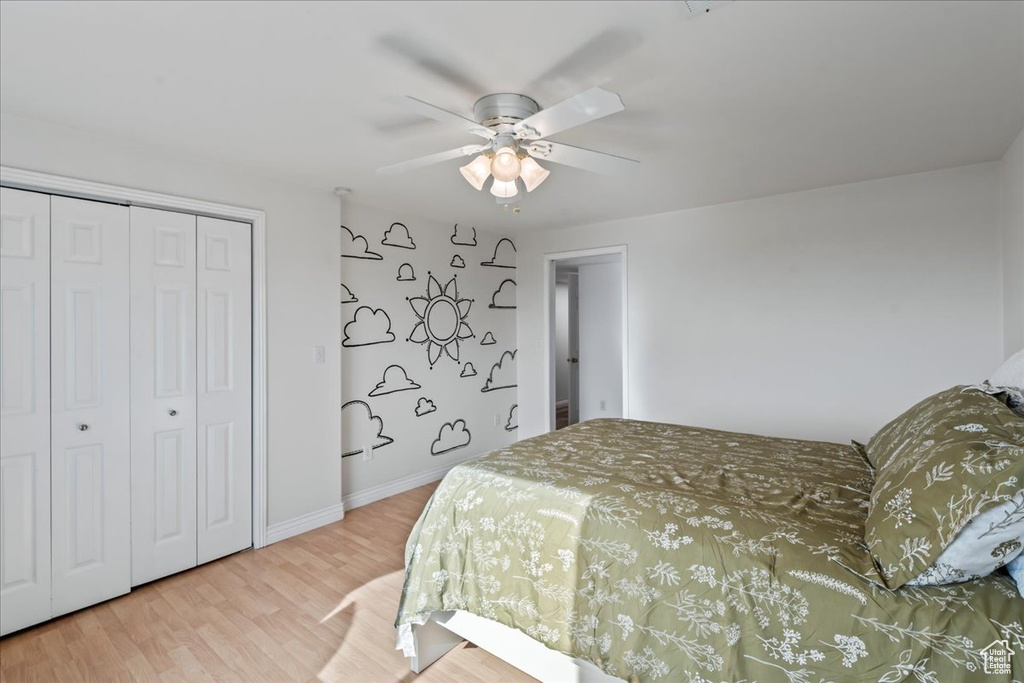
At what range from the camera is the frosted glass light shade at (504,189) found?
2.11 meters

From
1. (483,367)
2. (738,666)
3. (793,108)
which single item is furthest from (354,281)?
(738,666)

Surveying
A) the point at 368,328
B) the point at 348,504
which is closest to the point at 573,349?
the point at 368,328

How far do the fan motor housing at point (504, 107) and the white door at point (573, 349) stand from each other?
4336 mm

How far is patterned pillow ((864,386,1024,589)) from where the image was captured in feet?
3.70

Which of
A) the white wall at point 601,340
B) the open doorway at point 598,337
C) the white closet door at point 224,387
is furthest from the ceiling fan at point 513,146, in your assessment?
the white wall at point 601,340

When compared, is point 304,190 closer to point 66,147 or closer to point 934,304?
point 66,147

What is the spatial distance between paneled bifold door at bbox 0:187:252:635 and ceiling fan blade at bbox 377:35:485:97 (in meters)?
1.87

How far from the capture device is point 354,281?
370 centimetres

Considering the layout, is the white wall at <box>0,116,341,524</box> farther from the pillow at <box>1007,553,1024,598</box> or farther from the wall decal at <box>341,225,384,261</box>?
the pillow at <box>1007,553,1024,598</box>

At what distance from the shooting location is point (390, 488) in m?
3.99

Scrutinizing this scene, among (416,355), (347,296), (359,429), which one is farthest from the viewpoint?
(416,355)

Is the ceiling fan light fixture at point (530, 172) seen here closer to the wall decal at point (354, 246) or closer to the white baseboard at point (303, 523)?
the wall decal at point (354, 246)

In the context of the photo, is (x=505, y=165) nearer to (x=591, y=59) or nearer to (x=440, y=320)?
(x=591, y=59)

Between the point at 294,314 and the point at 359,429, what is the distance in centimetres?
107
